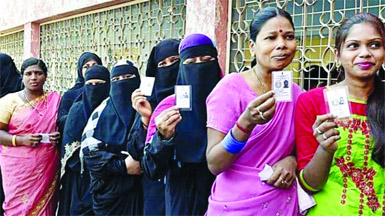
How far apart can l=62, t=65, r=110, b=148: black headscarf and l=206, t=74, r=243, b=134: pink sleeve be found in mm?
1733

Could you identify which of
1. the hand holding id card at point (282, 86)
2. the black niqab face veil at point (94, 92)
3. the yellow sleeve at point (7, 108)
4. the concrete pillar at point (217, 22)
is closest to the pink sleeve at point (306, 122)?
the hand holding id card at point (282, 86)

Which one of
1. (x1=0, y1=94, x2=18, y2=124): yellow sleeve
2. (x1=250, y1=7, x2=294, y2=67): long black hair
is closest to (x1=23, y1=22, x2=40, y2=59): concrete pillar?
(x1=0, y1=94, x2=18, y2=124): yellow sleeve

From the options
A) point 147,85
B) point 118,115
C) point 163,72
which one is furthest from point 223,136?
point 118,115

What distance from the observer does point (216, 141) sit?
78.2 inches

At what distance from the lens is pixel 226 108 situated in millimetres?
1973

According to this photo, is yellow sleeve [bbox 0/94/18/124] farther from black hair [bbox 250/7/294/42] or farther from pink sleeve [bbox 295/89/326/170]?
pink sleeve [bbox 295/89/326/170]

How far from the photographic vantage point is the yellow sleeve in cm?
402

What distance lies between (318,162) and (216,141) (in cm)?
43

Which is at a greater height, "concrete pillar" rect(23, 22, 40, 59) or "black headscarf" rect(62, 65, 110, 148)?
"concrete pillar" rect(23, 22, 40, 59)

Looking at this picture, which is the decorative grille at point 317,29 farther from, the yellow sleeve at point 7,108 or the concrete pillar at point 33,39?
the concrete pillar at point 33,39

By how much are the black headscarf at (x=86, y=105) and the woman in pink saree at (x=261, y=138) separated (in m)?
1.72

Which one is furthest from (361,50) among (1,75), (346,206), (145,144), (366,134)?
(1,75)

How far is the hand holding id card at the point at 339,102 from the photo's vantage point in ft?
5.55

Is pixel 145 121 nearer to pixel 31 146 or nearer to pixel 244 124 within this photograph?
pixel 244 124
